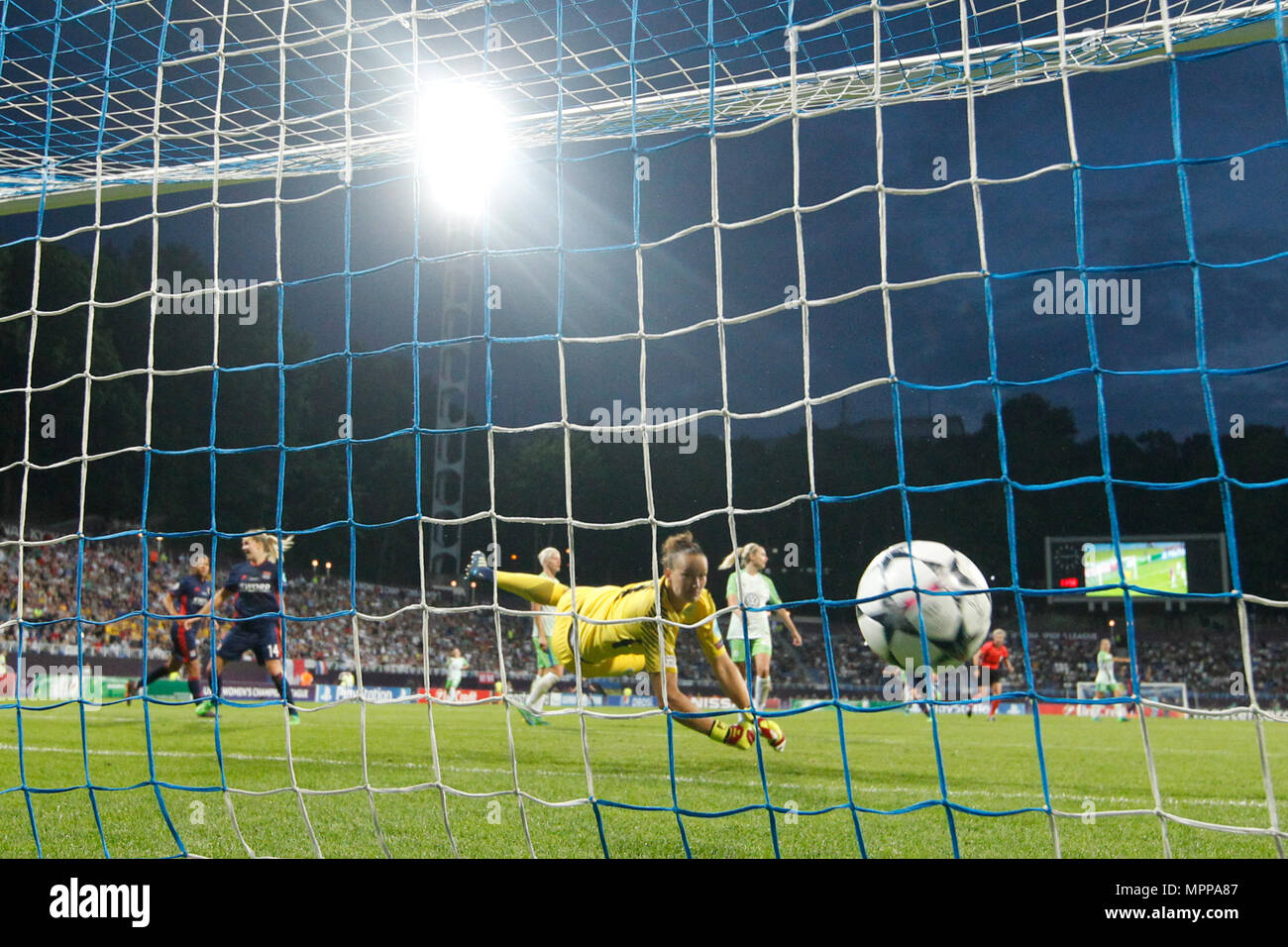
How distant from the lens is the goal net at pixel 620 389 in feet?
19.2

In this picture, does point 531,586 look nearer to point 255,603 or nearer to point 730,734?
point 730,734

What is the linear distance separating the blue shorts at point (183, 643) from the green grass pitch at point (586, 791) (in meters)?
0.58

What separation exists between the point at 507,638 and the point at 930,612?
20146 mm

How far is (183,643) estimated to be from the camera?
8133mm

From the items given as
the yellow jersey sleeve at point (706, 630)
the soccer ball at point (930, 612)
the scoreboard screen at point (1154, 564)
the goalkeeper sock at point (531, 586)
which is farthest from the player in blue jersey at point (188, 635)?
the scoreboard screen at point (1154, 564)

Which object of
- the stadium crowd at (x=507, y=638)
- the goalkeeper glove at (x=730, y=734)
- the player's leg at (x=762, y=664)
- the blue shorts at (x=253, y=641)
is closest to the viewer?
the goalkeeper glove at (x=730, y=734)

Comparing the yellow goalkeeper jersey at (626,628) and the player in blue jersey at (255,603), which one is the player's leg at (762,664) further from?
the player in blue jersey at (255,603)

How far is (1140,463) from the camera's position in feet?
93.1

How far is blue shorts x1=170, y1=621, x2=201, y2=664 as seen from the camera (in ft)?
26.1

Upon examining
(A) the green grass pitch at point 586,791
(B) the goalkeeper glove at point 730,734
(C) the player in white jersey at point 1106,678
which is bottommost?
(C) the player in white jersey at point 1106,678

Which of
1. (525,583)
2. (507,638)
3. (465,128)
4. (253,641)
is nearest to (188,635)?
(253,641)

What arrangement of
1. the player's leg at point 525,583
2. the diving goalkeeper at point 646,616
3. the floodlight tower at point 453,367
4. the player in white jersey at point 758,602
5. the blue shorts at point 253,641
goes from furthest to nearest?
1. the floodlight tower at point 453,367
2. the blue shorts at point 253,641
3. the player in white jersey at point 758,602
4. the player's leg at point 525,583
5. the diving goalkeeper at point 646,616

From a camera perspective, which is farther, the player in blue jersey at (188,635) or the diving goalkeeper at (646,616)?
the player in blue jersey at (188,635)

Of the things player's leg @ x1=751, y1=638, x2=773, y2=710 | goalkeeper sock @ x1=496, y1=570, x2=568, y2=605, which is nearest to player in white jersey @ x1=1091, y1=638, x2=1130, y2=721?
player's leg @ x1=751, y1=638, x2=773, y2=710
